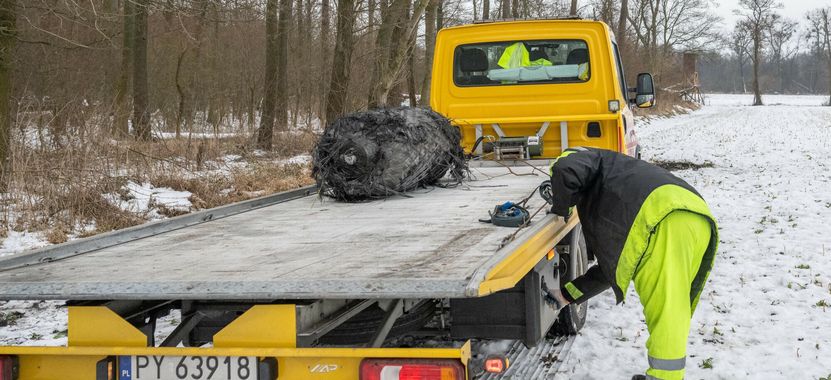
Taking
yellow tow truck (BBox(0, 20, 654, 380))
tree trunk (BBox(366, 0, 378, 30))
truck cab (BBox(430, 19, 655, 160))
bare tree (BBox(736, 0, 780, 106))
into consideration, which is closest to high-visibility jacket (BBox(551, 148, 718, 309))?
yellow tow truck (BBox(0, 20, 654, 380))

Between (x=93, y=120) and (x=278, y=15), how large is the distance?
9.35 metres

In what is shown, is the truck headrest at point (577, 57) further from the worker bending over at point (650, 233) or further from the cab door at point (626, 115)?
the worker bending over at point (650, 233)

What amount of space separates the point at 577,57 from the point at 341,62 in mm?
8191

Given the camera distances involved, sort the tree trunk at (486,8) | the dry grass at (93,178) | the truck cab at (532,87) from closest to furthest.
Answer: the truck cab at (532,87) → the dry grass at (93,178) → the tree trunk at (486,8)

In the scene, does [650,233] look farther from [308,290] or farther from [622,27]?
[622,27]

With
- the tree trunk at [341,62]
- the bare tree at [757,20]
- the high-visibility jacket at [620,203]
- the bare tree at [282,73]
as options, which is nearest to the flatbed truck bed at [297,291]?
the high-visibility jacket at [620,203]

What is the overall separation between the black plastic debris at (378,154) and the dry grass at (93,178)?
331 centimetres

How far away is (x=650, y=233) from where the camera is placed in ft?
10.4

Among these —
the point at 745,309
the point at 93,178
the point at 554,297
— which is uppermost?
the point at 93,178

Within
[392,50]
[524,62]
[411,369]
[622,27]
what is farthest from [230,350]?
[622,27]

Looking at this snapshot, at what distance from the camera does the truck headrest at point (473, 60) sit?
750 cm

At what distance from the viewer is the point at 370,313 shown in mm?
3186

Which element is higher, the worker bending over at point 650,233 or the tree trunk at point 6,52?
the tree trunk at point 6,52

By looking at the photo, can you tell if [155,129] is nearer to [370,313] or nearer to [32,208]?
[32,208]
